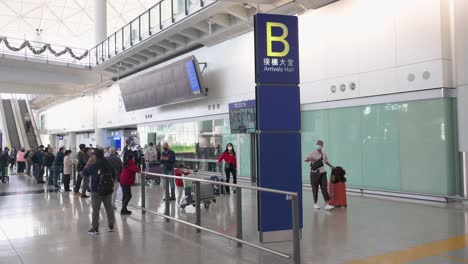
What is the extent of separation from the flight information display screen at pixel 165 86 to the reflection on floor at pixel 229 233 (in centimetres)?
1055

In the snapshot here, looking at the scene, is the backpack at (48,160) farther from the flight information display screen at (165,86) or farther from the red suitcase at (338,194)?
the red suitcase at (338,194)

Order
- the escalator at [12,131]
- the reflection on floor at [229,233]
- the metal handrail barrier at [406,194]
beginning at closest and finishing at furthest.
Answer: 1. the reflection on floor at [229,233]
2. the metal handrail barrier at [406,194]
3. the escalator at [12,131]

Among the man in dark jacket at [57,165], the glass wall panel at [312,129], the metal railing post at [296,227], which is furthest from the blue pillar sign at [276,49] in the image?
the man in dark jacket at [57,165]

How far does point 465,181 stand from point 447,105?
200 cm

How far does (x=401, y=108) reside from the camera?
38.9ft

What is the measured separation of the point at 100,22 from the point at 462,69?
27.9 metres

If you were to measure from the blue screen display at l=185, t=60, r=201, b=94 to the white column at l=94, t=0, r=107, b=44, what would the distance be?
13697 millimetres

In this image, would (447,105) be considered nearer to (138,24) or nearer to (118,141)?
(138,24)

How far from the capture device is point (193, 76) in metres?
20.8

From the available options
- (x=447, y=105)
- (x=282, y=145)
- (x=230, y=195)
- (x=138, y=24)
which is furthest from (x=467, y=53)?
(x=138, y=24)

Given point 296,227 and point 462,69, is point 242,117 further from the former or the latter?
point 296,227

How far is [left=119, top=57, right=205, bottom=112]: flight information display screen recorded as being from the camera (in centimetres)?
2083

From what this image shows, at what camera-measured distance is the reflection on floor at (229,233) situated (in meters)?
6.14

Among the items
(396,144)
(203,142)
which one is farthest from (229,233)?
(203,142)
